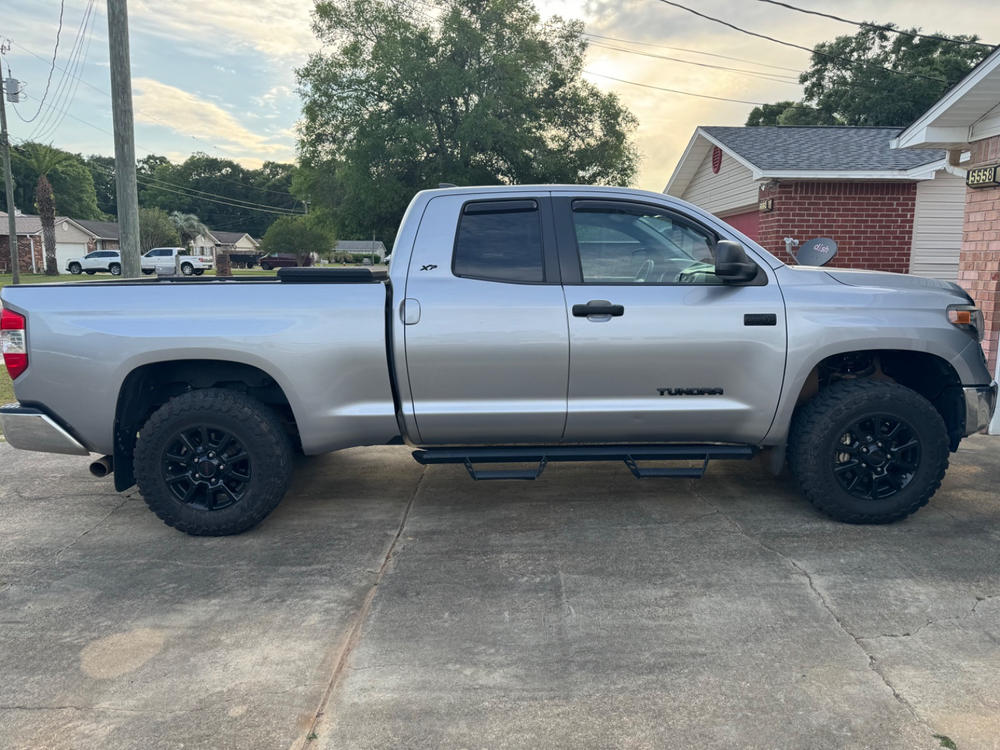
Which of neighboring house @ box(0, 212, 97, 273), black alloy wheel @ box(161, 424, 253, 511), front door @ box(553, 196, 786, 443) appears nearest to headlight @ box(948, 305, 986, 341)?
front door @ box(553, 196, 786, 443)

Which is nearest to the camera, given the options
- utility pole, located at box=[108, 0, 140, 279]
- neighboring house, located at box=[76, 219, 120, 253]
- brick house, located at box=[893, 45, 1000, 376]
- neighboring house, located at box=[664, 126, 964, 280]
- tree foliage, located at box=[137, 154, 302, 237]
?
brick house, located at box=[893, 45, 1000, 376]

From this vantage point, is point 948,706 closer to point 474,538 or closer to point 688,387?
point 688,387

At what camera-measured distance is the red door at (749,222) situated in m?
13.8

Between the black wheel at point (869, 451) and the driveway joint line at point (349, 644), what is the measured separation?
2504mm

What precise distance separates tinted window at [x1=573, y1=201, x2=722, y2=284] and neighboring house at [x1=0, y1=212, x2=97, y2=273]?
60.5m

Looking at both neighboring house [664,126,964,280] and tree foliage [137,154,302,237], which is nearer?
neighboring house [664,126,964,280]

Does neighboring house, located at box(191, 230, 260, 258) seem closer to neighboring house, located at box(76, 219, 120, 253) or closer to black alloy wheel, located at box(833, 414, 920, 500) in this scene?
neighboring house, located at box(76, 219, 120, 253)

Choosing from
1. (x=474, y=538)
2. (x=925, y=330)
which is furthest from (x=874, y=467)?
(x=474, y=538)

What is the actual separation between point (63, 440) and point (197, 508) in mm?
846

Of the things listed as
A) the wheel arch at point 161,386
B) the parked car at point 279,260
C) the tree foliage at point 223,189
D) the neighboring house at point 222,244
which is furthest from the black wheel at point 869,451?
the tree foliage at point 223,189

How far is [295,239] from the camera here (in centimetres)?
6725

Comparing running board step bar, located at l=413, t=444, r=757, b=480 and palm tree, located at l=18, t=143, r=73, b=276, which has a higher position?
palm tree, located at l=18, t=143, r=73, b=276

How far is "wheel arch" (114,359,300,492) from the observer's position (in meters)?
4.48

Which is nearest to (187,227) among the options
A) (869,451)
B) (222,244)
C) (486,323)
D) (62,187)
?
(222,244)
